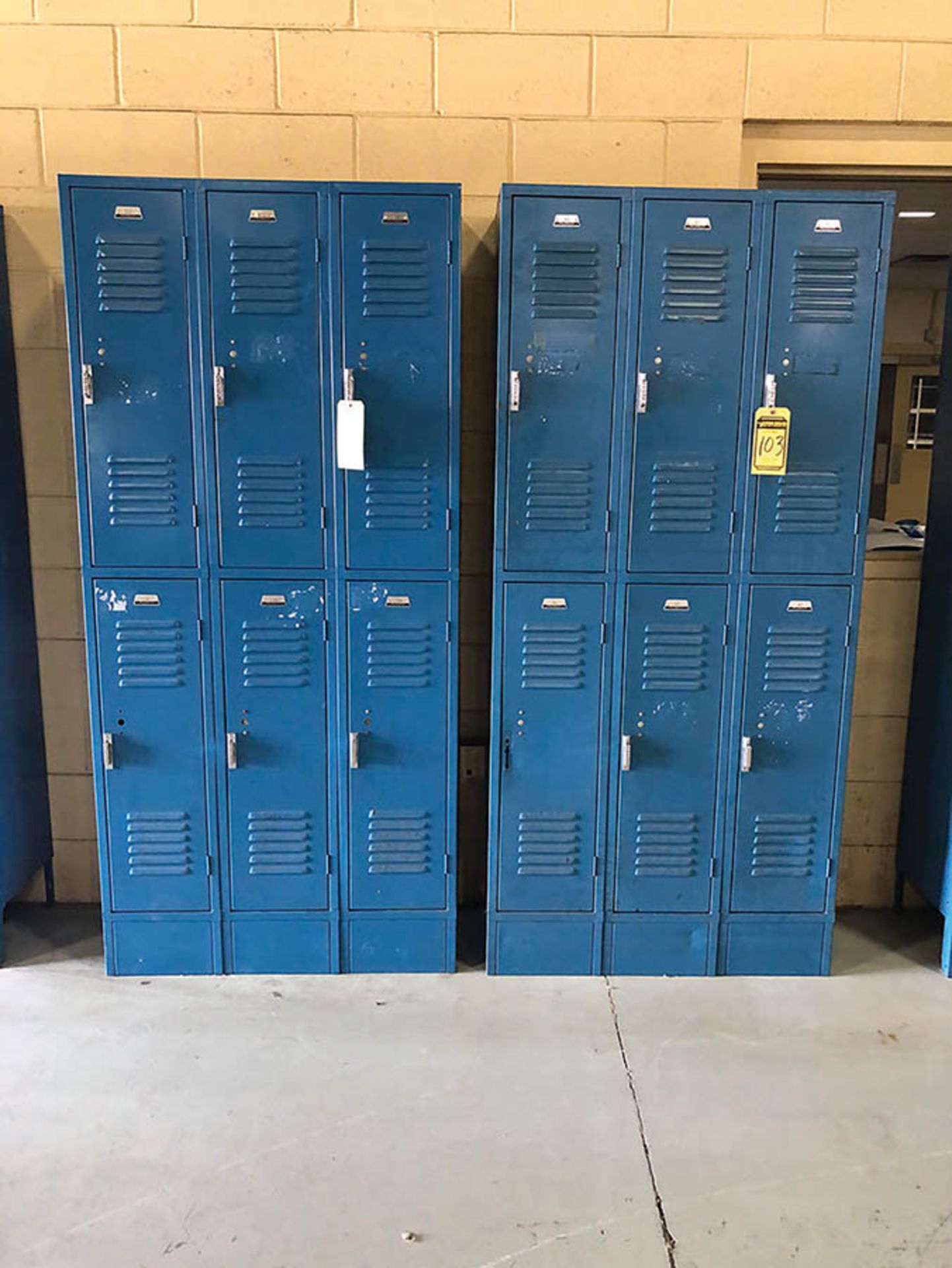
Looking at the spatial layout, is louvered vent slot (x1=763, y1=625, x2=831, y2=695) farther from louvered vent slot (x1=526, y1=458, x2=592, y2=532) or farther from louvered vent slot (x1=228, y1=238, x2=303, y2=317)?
louvered vent slot (x1=228, y1=238, x2=303, y2=317)

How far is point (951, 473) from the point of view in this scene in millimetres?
2738

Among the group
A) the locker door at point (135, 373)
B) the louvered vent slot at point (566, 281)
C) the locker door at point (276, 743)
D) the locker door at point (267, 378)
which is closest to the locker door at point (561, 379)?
the louvered vent slot at point (566, 281)

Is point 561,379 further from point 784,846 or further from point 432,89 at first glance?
point 784,846

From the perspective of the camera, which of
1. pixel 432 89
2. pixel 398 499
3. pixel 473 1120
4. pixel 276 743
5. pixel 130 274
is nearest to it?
pixel 473 1120

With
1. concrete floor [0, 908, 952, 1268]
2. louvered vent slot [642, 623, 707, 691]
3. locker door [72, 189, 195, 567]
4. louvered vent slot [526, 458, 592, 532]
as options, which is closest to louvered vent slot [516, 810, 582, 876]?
concrete floor [0, 908, 952, 1268]

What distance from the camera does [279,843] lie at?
2.58 m

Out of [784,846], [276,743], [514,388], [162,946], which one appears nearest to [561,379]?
[514,388]

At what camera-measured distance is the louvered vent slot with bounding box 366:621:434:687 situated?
2504 millimetres

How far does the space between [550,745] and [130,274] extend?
1693 mm

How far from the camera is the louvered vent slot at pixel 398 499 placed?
2426mm

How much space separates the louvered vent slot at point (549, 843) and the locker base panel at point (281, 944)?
59 centimetres

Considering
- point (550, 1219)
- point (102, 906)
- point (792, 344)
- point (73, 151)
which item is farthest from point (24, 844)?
point (792, 344)

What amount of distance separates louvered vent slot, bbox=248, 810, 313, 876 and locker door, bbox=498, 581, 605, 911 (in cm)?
57

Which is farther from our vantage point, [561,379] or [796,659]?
[796,659]
